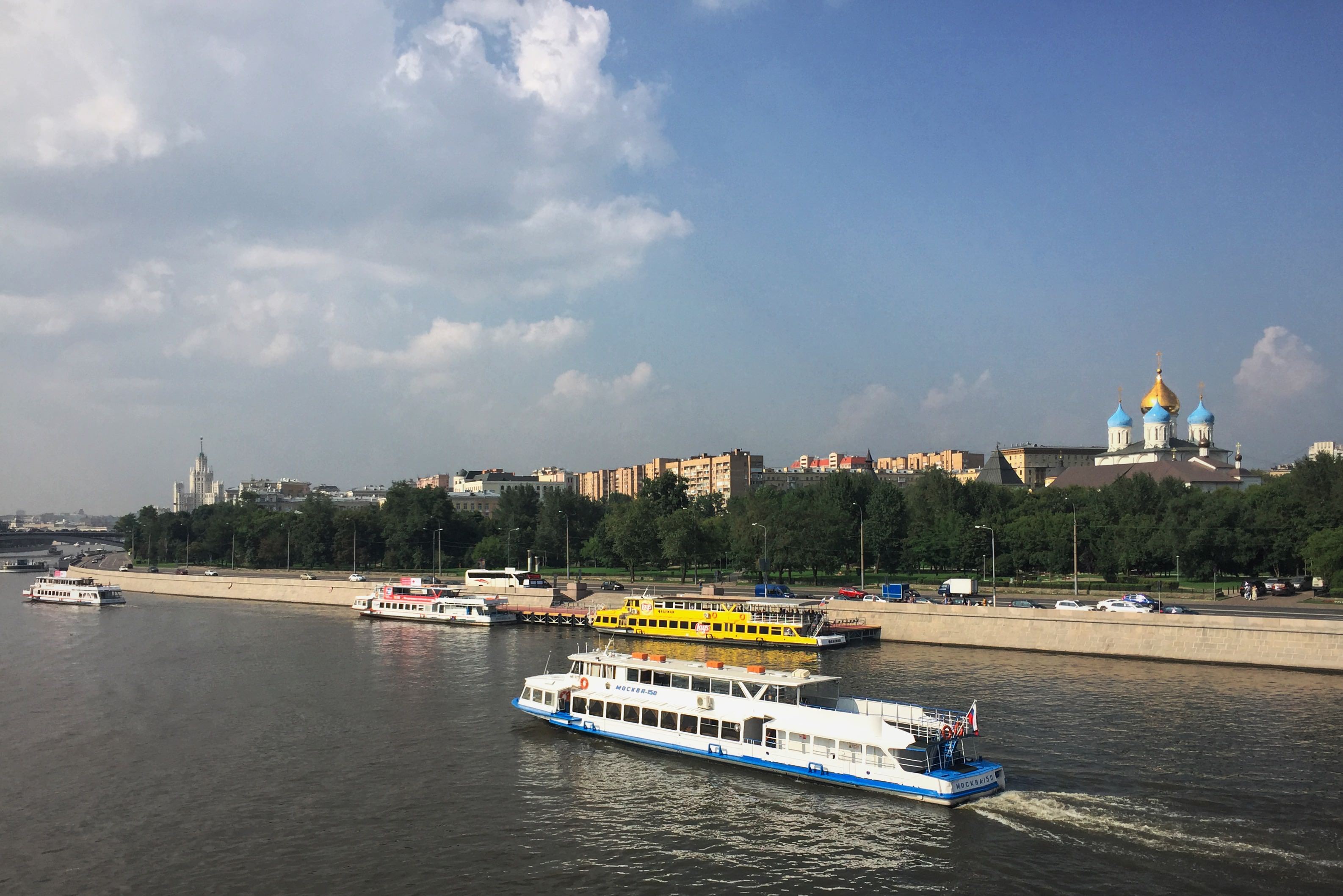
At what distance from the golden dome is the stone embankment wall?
4611 inches

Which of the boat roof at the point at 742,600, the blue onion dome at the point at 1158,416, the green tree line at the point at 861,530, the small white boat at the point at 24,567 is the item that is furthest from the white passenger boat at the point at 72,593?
the blue onion dome at the point at 1158,416

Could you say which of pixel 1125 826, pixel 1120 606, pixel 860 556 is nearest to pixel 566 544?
pixel 860 556

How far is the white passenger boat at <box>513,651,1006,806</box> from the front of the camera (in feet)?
91.3

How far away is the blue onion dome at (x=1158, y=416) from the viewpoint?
15600cm

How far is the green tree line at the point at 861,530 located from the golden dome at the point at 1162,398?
5804cm

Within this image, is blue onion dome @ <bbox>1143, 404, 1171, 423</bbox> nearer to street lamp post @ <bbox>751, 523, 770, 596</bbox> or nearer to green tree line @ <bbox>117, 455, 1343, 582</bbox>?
green tree line @ <bbox>117, 455, 1343, 582</bbox>

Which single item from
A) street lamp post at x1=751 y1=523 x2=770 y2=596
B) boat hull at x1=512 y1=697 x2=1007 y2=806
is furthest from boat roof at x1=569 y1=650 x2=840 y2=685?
street lamp post at x1=751 y1=523 x2=770 y2=596

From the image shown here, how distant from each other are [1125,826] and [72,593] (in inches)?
3868

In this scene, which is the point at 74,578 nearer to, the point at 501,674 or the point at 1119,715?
the point at 501,674

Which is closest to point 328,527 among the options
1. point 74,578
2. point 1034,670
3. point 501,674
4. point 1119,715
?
point 74,578

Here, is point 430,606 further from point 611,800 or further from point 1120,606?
point 611,800

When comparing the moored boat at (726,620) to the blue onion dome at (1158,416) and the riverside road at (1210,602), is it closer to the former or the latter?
the riverside road at (1210,602)

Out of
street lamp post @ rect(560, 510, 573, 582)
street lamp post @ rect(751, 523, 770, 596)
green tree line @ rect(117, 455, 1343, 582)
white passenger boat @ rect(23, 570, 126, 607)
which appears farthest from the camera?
street lamp post @ rect(560, 510, 573, 582)

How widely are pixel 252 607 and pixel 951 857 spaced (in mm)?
81107
